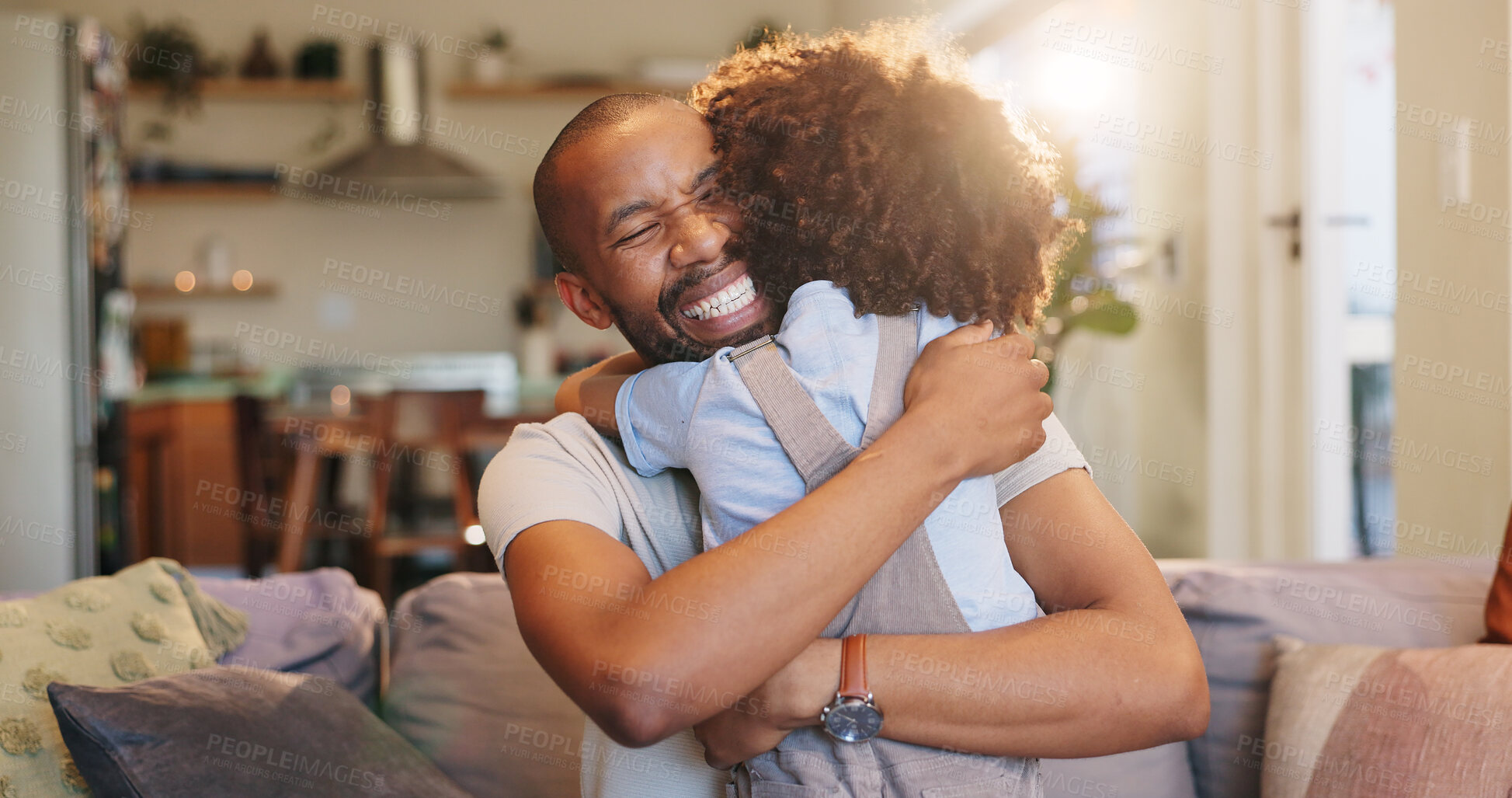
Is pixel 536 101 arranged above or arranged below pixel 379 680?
above

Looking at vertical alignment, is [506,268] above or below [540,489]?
above

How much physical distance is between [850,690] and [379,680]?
93 centimetres

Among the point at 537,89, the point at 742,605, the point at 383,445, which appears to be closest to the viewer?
the point at 742,605

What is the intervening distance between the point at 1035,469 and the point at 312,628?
37.4 inches

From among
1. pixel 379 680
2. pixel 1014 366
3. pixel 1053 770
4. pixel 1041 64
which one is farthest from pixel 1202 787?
pixel 1041 64

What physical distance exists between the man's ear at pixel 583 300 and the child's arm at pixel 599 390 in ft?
0.19

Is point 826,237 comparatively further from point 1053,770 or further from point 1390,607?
point 1390,607

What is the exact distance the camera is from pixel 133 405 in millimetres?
4402

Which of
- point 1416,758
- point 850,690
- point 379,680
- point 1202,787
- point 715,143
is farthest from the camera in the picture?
point 379,680

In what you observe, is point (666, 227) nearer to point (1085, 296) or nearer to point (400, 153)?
point (1085, 296)

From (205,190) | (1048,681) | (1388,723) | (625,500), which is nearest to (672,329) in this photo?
(625,500)

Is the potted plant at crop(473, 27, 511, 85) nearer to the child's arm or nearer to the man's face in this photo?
the child's arm

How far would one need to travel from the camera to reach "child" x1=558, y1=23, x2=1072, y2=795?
817mm

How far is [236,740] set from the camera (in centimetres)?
106
